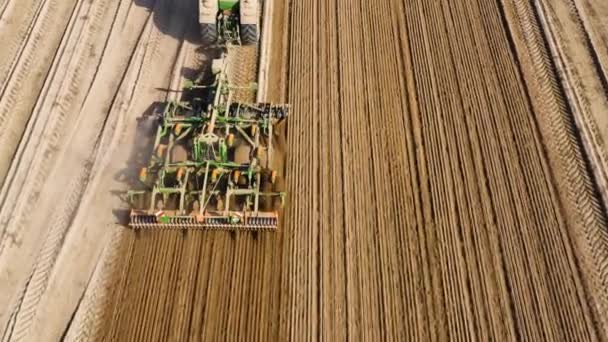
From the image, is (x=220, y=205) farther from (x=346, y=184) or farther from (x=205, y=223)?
(x=346, y=184)

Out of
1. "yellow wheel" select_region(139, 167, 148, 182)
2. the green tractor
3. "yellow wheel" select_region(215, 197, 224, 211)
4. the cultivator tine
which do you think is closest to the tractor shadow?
the green tractor

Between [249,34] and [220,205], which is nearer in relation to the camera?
[220,205]

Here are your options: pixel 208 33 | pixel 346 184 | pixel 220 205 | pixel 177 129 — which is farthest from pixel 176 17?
pixel 346 184

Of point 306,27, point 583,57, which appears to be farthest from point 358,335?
point 583,57

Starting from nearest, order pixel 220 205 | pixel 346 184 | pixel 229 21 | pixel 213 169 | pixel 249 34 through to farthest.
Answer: pixel 220 205, pixel 213 169, pixel 346 184, pixel 229 21, pixel 249 34

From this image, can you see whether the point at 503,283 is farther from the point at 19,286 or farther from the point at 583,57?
the point at 19,286

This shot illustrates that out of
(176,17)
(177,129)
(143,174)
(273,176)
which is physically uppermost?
(176,17)

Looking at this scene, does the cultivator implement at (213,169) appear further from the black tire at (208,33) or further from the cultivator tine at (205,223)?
the black tire at (208,33)
